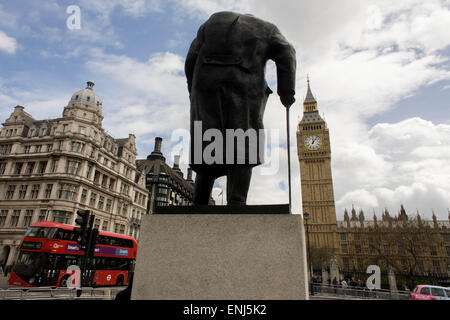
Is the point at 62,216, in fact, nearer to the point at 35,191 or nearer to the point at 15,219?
the point at 35,191

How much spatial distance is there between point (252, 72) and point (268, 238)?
6.64 ft

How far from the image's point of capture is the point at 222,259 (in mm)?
2416

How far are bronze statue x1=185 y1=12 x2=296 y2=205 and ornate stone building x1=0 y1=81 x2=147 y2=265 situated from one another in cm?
3359

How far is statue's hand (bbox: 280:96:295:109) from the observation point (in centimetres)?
336

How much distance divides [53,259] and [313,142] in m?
79.5

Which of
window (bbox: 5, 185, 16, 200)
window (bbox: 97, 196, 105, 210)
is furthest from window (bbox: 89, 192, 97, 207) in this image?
window (bbox: 5, 185, 16, 200)

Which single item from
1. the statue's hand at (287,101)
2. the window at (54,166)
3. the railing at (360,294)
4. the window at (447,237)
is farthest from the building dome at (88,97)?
the window at (447,237)

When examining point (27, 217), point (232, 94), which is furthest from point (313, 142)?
point (232, 94)

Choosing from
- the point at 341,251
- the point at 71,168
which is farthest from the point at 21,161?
the point at 341,251

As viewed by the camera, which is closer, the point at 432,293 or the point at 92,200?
the point at 432,293

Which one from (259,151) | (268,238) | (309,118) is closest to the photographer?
(268,238)

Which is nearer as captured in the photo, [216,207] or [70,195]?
[216,207]

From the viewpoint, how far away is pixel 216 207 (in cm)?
277
